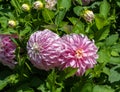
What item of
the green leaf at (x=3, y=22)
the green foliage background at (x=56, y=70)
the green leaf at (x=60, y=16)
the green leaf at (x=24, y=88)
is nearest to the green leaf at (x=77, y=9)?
the green foliage background at (x=56, y=70)

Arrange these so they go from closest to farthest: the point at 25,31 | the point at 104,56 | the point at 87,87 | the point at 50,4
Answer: the point at 87,87, the point at 104,56, the point at 25,31, the point at 50,4

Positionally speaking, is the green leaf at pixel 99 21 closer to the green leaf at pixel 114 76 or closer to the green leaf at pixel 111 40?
the green leaf at pixel 111 40

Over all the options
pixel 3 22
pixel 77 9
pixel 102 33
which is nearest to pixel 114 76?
pixel 102 33

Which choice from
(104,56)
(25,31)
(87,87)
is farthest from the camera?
(25,31)

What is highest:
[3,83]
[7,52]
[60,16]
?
[60,16]

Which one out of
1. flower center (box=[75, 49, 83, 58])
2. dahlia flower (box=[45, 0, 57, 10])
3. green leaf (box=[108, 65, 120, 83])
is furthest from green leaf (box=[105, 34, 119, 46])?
dahlia flower (box=[45, 0, 57, 10])

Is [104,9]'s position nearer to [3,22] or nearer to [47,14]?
[47,14]
